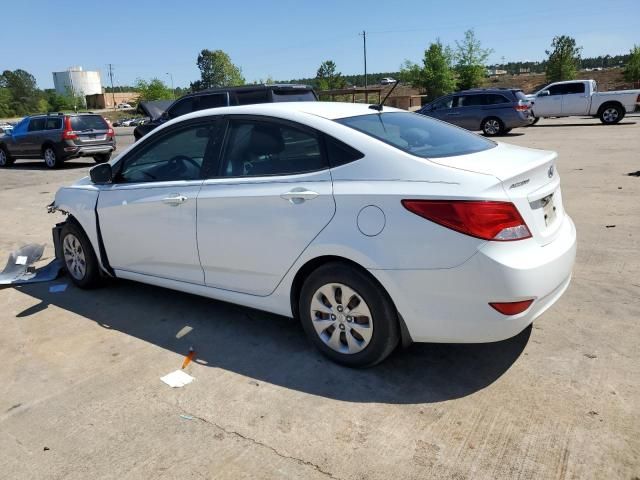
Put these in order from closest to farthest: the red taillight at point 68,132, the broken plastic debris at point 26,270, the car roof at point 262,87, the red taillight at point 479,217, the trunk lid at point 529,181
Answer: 1. the red taillight at point 479,217
2. the trunk lid at point 529,181
3. the broken plastic debris at point 26,270
4. the car roof at point 262,87
5. the red taillight at point 68,132

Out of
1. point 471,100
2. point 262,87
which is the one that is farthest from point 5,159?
point 471,100

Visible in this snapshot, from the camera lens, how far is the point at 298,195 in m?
3.31

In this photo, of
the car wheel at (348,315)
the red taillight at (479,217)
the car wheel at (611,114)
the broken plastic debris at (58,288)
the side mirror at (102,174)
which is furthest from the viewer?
the car wheel at (611,114)

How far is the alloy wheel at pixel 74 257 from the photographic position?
499 cm

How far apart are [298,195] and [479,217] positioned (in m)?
1.11

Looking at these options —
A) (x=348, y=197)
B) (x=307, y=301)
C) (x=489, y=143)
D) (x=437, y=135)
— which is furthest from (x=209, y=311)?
(x=489, y=143)

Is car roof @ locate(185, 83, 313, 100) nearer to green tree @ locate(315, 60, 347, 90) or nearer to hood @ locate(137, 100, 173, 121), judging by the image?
hood @ locate(137, 100, 173, 121)

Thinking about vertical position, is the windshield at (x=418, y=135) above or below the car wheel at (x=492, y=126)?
above

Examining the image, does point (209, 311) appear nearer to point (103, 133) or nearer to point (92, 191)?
point (92, 191)

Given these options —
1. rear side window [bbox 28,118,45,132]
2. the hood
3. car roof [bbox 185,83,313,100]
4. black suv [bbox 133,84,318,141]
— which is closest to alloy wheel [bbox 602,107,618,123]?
black suv [bbox 133,84,318,141]

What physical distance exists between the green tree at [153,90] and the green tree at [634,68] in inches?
2605

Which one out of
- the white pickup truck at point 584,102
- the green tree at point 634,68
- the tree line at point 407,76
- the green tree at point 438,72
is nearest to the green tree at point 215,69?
the tree line at point 407,76

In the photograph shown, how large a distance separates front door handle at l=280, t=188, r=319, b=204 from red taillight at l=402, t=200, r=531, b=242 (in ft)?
2.39

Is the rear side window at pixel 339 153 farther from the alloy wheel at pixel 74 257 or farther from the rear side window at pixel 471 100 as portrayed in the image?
the rear side window at pixel 471 100
